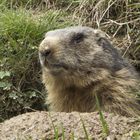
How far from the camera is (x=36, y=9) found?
6.79 m

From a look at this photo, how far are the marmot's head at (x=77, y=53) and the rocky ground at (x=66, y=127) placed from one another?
3.07 ft

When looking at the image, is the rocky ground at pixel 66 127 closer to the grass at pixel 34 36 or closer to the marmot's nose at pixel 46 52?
the marmot's nose at pixel 46 52

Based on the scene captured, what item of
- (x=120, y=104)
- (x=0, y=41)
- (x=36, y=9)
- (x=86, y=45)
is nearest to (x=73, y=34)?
(x=86, y=45)

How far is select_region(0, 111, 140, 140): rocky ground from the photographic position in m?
3.36

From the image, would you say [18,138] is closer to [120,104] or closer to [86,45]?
[120,104]

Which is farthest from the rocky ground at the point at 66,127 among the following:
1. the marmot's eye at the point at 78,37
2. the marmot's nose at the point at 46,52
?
the marmot's eye at the point at 78,37

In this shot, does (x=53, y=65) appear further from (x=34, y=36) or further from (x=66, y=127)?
(x=34, y=36)

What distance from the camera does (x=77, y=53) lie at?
5020 millimetres

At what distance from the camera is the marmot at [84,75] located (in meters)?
4.77

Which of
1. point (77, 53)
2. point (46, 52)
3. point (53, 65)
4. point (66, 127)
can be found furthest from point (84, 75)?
point (66, 127)

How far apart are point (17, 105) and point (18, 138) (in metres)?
2.68

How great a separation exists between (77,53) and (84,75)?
241 millimetres

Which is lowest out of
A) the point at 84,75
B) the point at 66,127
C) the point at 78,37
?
the point at 84,75

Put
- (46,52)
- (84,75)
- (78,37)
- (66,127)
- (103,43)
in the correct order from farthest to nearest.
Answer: (103,43) < (78,37) < (84,75) < (46,52) < (66,127)
